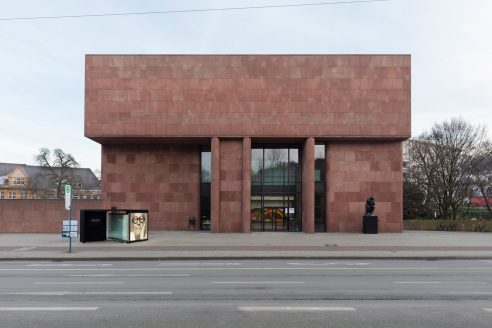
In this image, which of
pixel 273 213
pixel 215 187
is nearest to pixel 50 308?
pixel 215 187

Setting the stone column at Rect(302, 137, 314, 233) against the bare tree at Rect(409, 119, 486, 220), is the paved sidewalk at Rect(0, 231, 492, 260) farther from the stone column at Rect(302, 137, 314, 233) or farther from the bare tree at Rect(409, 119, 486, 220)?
the bare tree at Rect(409, 119, 486, 220)

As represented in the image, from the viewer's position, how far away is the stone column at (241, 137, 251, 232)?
2838 cm

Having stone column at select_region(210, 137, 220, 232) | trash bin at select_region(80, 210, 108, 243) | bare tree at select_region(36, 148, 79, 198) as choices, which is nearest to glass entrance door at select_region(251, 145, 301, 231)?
stone column at select_region(210, 137, 220, 232)

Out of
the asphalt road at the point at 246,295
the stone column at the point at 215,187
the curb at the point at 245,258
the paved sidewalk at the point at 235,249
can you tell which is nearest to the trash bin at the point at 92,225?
the paved sidewalk at the point at 235,249

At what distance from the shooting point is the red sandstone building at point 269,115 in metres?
28.5

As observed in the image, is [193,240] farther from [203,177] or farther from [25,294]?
[25,294]

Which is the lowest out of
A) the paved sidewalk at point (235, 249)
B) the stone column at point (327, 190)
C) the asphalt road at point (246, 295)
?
the paved sidewalk at point (235, 249)

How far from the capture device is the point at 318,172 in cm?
3009

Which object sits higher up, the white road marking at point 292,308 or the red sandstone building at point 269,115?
the red sandstone building at point 269,115

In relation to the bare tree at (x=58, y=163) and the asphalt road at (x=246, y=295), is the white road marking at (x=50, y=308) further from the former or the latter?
the bare tree at (x=58, y=163)

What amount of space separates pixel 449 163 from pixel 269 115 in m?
26.5

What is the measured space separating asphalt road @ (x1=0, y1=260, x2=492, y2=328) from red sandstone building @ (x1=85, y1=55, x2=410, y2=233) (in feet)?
46.8

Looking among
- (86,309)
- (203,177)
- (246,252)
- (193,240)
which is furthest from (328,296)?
(203,177)

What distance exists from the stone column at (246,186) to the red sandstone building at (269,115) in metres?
0.07
